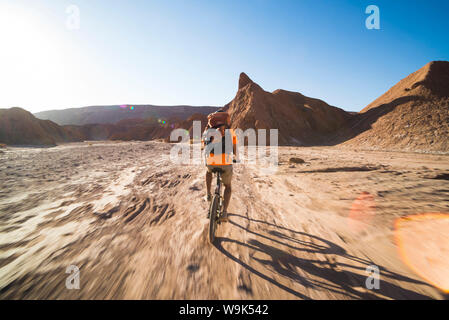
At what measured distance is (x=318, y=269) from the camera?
7.16ft

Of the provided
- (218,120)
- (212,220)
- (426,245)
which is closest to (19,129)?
(218,120)

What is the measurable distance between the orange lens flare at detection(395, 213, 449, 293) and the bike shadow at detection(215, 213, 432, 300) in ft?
0.99

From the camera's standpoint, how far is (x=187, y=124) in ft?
168

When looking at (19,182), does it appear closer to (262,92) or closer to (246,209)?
(246,209)

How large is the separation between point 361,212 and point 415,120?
937 inches

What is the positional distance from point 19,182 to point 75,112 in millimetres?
143667

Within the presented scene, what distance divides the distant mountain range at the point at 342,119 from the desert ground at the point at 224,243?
59.4 ft

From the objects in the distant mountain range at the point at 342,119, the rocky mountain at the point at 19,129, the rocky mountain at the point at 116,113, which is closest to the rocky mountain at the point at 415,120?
the distant mountain range at the point at 342,119

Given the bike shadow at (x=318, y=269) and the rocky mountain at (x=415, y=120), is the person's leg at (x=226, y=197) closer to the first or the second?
the bike shadow at (x=318, y=269)

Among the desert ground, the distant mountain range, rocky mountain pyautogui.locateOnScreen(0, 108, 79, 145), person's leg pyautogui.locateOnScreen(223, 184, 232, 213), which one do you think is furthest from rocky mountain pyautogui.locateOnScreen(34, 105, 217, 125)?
person's leg pyautogui.locateOnScreen(223, 184, 232, 213)

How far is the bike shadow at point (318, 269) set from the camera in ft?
6.05

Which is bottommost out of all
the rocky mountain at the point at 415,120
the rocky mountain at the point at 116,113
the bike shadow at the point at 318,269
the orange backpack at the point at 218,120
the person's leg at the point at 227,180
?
the bike shadow at the point at 318,269

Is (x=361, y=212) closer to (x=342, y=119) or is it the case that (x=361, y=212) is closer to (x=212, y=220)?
(x=212, y=220)

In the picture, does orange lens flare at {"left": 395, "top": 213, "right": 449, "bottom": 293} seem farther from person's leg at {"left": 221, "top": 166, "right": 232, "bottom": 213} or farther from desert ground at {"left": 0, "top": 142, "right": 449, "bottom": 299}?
person's leg at {"left": 221, "top": 166, "right": 232, "bottom": 213}
